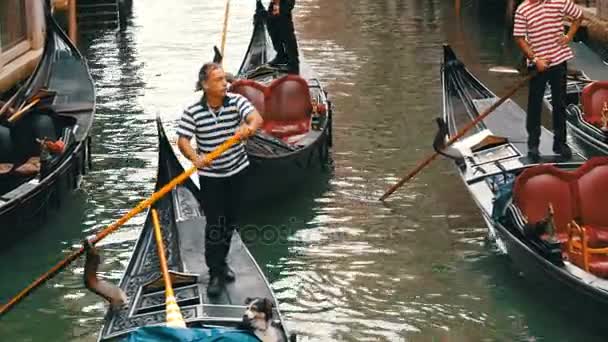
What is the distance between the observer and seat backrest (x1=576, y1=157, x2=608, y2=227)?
3.76 m

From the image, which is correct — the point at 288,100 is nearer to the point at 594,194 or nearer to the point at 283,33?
the point at 283,33

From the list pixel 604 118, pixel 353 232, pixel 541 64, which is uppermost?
pixel 541 64

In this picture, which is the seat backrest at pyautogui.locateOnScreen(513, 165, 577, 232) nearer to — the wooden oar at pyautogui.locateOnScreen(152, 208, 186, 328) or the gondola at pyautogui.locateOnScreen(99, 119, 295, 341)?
the gondola at pyautogui.locateOnScreen(99, 119, 295, 341)

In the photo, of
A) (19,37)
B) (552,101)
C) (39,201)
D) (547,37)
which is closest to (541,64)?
(547,37)

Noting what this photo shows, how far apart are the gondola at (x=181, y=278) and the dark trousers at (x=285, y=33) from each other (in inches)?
98.8

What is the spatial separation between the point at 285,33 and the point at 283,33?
0.01 meters

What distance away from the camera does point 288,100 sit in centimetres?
540

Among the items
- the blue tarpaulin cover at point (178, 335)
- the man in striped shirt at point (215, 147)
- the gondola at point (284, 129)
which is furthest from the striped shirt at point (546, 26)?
the blue tarpaulin cover at point (178, 335)

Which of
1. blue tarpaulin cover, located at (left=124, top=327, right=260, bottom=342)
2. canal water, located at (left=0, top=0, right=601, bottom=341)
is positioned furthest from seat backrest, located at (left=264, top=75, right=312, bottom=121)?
blue tarpaulin cover, located at (left=124, top=327, right=260, bottom=342)

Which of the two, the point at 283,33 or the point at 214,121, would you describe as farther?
the point at 283,33

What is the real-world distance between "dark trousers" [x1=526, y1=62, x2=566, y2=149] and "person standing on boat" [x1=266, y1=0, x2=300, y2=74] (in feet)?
6.24

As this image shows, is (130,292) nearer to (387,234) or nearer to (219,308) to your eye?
(219,308)

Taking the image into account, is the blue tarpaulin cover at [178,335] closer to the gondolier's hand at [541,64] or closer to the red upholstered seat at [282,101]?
the gondolier's hand at [541,64]

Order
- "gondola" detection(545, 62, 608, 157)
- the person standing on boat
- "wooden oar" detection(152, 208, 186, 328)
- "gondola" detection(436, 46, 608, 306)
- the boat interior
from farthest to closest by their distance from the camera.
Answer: the person standing on boat → "gondola" detection(545, 62, 608, 157) → the boat interior → "gondola" detection(436, 46, 608, 306) → "wooden oar" detection(152, 208, 186, 328)
